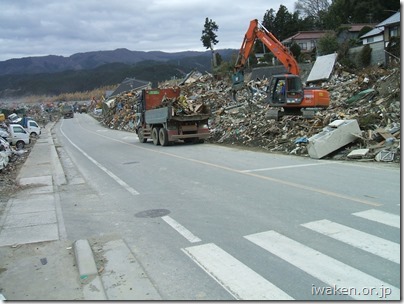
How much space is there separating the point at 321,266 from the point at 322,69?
34411mm

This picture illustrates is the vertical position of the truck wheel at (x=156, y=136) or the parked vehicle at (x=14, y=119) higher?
the parked vehicle at (x=14, y=119)

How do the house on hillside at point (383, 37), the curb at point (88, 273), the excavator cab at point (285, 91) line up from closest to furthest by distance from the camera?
the curb at point (88, 273) → the excavator cab at point (285, 91) → the house on hillside at point (383, 37)

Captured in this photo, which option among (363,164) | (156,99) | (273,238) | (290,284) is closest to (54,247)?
(273,238)

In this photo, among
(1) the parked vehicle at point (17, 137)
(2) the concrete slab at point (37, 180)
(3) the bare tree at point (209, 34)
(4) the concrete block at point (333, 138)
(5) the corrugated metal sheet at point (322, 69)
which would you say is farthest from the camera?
(3) the bare tree at point (209, 34)

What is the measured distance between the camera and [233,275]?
198 inches

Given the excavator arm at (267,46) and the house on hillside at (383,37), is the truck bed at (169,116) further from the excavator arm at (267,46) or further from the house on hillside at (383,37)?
the house on hillside at (383,37)

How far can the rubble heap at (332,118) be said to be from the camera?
14.9 metres

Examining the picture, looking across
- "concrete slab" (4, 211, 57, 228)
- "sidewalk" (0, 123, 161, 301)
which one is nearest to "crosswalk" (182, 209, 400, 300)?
"sidewalk" (0, 123, 161, 301)

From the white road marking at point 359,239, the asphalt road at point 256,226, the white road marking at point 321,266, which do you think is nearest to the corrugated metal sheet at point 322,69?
the asphalt road at point 256,226

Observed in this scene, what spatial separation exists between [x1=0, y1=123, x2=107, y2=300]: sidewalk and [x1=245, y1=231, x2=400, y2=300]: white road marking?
226 cm

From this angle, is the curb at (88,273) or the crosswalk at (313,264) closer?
the crosswalk at (313,264)

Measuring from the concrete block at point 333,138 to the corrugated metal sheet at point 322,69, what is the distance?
22028 millimetres

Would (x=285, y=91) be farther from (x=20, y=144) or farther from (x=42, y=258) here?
(x=20, y=144)

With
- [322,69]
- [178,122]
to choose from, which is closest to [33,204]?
[178,122]
